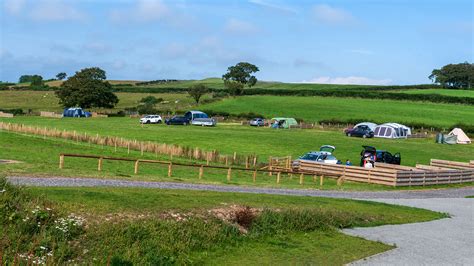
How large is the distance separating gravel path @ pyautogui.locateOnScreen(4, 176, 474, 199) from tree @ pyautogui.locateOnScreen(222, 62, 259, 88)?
139 m

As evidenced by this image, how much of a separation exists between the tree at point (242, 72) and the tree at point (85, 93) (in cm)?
6516

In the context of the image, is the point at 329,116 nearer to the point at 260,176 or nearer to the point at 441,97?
the point at 441,97

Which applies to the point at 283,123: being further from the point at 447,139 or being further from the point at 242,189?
the point at 242,189

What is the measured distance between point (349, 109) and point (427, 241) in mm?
91455

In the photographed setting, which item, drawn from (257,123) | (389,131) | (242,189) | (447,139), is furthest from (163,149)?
(257,123)

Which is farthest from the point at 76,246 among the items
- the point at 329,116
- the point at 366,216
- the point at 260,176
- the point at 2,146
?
the point at 329,116

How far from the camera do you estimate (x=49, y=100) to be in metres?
136

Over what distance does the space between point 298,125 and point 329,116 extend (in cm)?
1512

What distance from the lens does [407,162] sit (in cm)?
5075

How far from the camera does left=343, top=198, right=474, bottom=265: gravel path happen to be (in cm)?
1678

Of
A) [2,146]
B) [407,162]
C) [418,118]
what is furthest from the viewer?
[418,118]

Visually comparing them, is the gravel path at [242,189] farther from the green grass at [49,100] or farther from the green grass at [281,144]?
the green grass at [49,100]

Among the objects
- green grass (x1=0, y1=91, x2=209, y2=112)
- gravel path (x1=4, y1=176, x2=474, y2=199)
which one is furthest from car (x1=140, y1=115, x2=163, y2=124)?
gravel path (x1=4, y1=176, x2=474, y2=199)

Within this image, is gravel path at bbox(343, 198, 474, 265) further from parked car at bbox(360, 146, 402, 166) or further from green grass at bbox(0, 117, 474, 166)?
green grass at bbox(0, 117, 474, 166)
